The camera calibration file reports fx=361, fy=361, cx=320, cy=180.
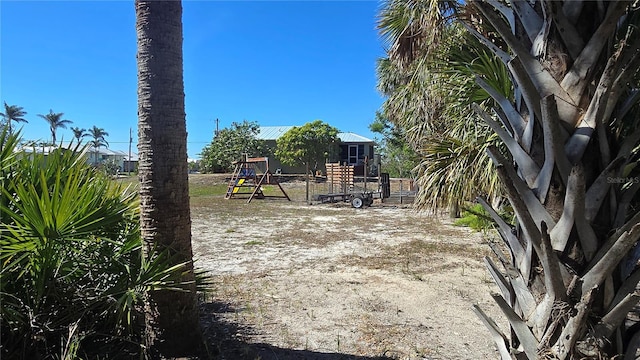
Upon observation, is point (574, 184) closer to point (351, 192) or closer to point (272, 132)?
point (351, 192)

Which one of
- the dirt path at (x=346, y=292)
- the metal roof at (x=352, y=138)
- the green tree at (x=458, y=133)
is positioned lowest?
the dirt path at (x=346, y=292)

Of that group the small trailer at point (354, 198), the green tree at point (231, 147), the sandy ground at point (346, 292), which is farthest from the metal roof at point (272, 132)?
the sandy ground at point (346, 292)

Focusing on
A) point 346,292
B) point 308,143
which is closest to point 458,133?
point 346,292

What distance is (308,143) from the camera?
2925cm

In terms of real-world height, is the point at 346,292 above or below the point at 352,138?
below

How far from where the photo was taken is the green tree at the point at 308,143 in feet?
95.8

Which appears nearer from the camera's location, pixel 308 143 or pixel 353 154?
pixel 308 143

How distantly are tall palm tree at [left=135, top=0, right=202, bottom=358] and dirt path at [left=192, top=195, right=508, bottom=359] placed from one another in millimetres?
629

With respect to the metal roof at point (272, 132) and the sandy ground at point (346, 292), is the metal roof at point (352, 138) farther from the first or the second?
the sandy ground at point (346, 292)

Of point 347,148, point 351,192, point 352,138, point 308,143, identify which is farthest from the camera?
point 352,138

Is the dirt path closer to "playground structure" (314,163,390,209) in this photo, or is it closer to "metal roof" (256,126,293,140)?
"playground structure" (314,163,390,209)

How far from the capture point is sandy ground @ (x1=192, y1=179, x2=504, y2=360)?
325cm

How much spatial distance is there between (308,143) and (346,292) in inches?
982

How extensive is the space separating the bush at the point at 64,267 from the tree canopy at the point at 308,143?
26421 millimetres
